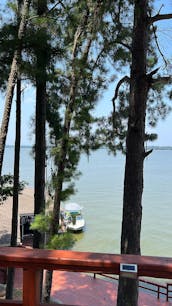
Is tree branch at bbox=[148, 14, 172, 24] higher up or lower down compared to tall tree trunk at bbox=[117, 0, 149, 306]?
higher up

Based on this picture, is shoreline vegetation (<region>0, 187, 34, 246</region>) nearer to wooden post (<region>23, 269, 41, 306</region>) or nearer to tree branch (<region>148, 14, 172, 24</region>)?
tree branch (<region>148, 14, 172, 24</region>)

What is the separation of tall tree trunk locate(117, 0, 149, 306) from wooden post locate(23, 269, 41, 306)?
281 cm

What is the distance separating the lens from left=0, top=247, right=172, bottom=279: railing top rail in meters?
1.40

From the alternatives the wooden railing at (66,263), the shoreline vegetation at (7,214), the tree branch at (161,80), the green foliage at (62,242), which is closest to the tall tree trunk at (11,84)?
the green foliage at (62,242)

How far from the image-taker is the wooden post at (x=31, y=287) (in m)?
1.51

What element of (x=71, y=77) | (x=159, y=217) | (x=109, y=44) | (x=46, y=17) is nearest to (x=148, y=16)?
(x=109, y=44)

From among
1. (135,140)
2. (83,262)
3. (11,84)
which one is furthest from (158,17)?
(11,84)

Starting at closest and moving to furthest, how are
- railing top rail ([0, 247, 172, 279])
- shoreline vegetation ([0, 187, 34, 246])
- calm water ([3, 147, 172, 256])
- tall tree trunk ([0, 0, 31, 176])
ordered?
railing top rail ([0, 247, 172, 279]), tall tree trunk ([0, 0, 31, 176]), calm water ([3, 147, 172, 256]), shoreline vegetation ([0, 187, 34, 246])

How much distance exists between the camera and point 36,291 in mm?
1544

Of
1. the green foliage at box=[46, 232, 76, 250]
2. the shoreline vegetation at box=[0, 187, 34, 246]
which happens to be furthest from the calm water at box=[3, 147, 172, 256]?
the shoreline vegetation at box=[0, 187, 34, 246]

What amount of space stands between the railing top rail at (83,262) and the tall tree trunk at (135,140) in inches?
110

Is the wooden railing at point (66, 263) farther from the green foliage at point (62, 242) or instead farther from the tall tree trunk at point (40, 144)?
the tall tree trunk at point (40, 144)

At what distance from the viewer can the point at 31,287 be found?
152 cm

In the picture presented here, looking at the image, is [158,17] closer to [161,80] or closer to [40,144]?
[161,80]
